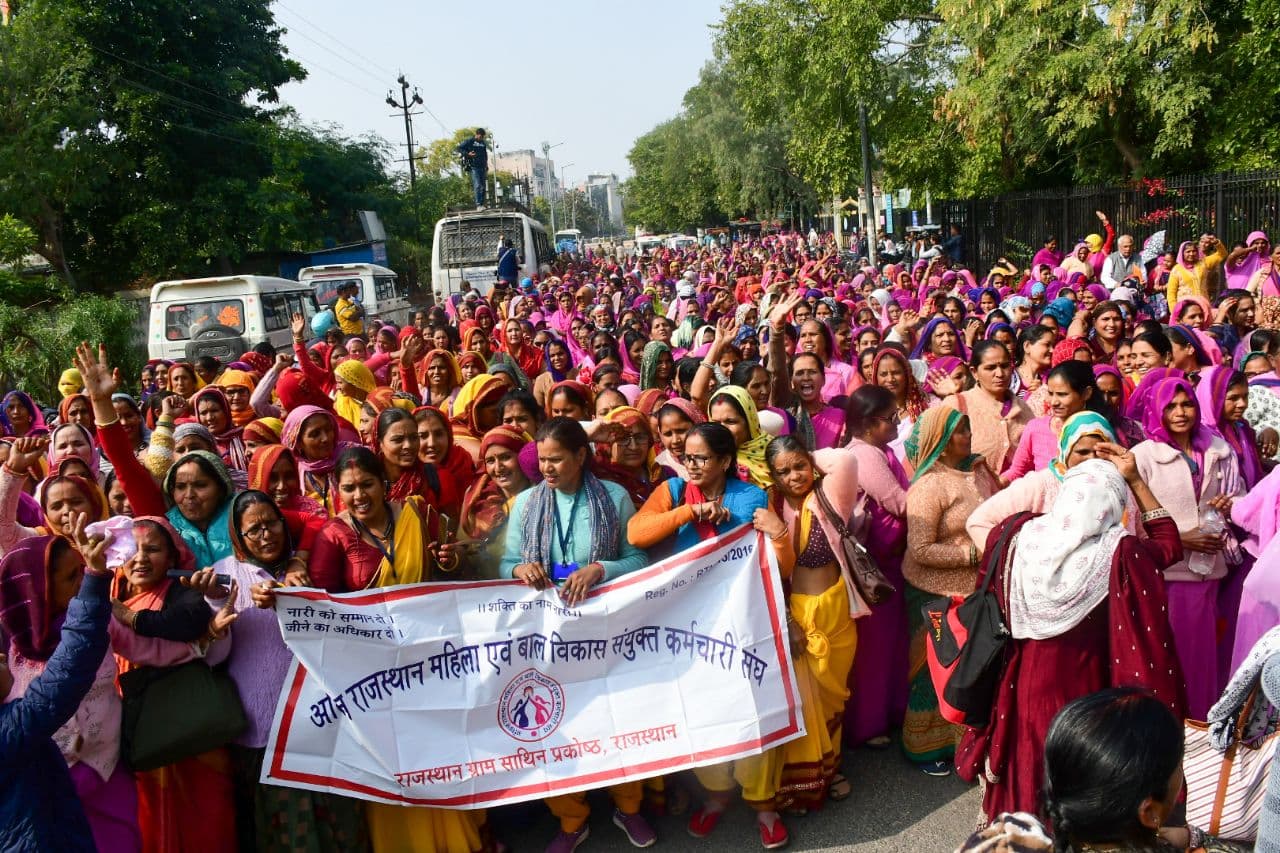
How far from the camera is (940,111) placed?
20.5 metres

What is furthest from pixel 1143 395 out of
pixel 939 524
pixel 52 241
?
pixel 52 241

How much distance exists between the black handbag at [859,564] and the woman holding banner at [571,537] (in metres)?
0.71

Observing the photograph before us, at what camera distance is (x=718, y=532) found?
3746 mm

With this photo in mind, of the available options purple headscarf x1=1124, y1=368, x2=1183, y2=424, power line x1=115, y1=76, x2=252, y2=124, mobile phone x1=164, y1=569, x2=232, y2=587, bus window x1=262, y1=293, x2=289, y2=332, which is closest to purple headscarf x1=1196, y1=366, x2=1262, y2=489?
purple headscarf x1=1124, y1=368, x2=1183, y2=424

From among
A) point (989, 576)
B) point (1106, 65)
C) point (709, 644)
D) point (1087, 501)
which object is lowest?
point (709, 644)

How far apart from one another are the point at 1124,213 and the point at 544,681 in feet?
57.9

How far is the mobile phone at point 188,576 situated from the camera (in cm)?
323

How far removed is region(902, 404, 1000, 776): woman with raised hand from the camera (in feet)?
12.5

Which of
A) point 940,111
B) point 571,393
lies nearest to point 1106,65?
point 940,111

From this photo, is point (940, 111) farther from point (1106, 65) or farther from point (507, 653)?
point (507, 653)

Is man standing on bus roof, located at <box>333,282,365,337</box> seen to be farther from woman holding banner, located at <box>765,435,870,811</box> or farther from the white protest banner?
woman holding banner, located at <box>765,435,870,811</box>

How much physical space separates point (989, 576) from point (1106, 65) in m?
16.6

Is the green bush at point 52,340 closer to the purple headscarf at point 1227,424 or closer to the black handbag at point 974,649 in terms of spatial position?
the black handbag at point 974,649

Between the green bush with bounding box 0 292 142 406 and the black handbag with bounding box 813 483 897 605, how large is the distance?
10.8 meters
